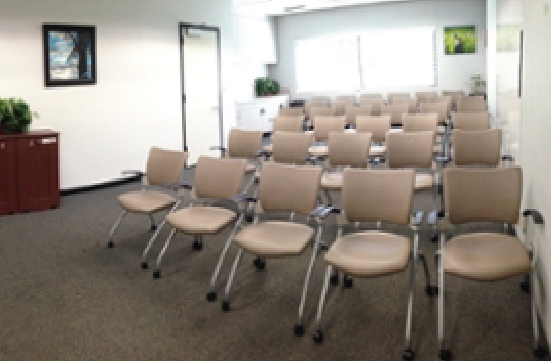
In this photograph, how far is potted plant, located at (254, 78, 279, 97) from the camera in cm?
1330

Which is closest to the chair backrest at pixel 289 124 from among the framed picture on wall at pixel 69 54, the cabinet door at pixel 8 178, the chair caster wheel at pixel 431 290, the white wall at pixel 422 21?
the framed picture on wall at pixel 69 54

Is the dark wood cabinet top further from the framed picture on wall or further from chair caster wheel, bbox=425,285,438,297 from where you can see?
chair caster wheel, bbox=425,285,438,297

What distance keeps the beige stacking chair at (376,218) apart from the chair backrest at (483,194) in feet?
0.91

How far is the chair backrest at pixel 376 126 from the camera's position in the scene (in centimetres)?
702

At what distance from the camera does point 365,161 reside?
5.62 meters

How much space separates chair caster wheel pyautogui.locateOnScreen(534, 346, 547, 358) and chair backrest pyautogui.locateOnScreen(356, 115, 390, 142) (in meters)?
4.36

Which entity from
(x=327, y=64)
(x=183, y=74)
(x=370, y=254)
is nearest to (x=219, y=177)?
(x=370, y=254)

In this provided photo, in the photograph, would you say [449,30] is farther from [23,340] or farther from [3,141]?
[23,340]

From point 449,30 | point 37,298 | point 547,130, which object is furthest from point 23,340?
point 449,30

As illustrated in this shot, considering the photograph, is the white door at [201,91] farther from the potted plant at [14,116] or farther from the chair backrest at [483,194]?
the chair backrest at [483,194]

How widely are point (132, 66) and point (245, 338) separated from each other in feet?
19.9

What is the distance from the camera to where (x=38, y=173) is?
648cm

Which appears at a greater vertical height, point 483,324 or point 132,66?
point 132,66

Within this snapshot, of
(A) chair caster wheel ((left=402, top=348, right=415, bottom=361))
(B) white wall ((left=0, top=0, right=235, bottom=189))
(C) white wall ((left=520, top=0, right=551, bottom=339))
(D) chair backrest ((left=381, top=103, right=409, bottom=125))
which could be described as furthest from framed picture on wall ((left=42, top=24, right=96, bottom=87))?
(A) chair caster wheel ((left=402, top=348, right=415, bottom=361))
